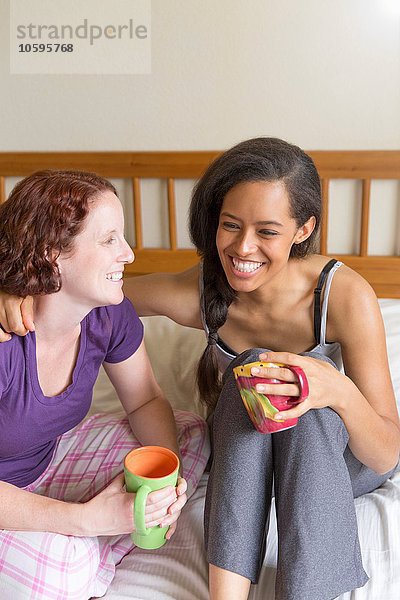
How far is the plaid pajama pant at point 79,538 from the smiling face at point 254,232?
1.25 ft

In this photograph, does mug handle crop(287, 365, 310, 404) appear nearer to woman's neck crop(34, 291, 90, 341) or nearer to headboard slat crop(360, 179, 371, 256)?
woman's neck crop(34, 291, 90, 341)

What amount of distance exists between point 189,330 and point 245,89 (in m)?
0.71

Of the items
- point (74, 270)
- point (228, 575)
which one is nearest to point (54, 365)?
point (74, 270)

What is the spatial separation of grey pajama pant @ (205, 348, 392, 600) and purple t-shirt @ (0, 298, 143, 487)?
28 cm

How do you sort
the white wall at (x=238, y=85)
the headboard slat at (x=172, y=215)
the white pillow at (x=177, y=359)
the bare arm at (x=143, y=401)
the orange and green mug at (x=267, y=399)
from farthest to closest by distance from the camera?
the headboard slat at (x=172, y=215) → the white wall at (x=238, y=85) → the white pillow at (x=177, y=359) → the bare arm at (x=143, y=401) → the orange and green mug at (x=267, y=399)

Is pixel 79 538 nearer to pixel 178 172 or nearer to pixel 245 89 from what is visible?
→ pixel 178 172

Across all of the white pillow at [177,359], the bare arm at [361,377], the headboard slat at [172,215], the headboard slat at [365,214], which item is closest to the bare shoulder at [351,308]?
the bare arm at [361,377]

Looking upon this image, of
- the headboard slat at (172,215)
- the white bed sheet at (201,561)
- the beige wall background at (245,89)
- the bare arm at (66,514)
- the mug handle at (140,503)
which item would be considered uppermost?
the beige wall background at (245,89)

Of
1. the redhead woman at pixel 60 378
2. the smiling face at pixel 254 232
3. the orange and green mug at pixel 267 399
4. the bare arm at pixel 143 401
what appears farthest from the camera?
the bare arm at pixel 143 401

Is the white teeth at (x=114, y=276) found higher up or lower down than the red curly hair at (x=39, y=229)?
lower down

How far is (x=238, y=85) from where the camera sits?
2.04 meters

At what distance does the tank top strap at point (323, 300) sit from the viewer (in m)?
1.33

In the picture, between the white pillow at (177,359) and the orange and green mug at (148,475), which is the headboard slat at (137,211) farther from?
the orange and green mug at (148,475)

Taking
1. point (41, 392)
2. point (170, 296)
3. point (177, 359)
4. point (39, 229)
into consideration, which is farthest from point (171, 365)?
point (39, 229)
